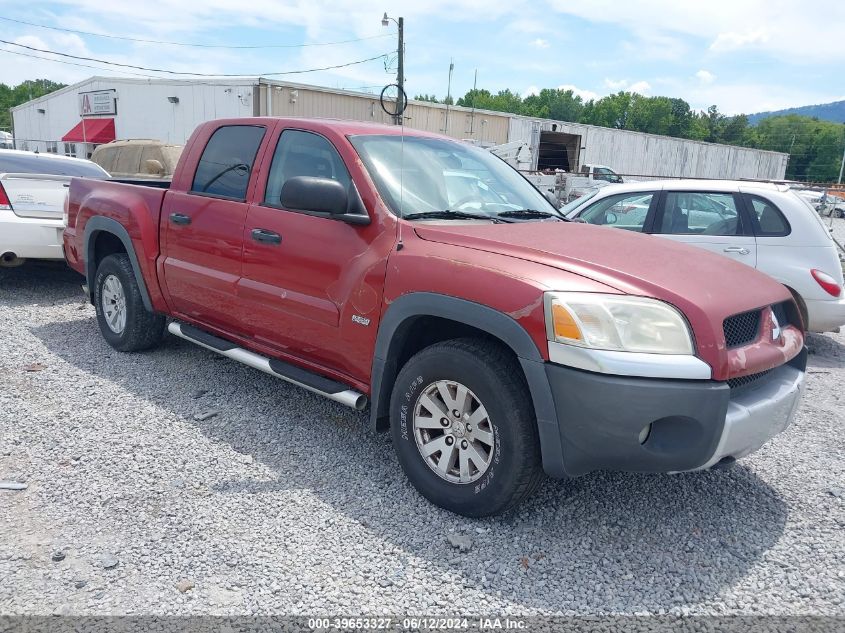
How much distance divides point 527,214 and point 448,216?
63cm

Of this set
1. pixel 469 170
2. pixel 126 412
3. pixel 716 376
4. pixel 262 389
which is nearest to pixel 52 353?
pixel 126 412

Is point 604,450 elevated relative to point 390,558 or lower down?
elevated

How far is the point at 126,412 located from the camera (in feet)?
13.9

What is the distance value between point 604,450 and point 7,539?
2573 mm

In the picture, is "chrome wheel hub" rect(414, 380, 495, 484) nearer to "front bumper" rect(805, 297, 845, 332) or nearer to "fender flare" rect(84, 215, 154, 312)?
"fender flare" rect(84, 215, 154, 312)

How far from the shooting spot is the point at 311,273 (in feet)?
12.0

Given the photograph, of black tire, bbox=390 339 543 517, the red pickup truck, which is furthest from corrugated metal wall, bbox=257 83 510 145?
black tire, bbox=390 339 543 517

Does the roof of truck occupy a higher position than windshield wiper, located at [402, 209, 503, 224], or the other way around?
the roof of truck

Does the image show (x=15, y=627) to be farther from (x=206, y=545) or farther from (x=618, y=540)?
(x=618, y=540)

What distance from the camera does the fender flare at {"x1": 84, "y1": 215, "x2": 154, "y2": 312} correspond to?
504 cm

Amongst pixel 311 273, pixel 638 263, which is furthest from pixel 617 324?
pixel 311 273

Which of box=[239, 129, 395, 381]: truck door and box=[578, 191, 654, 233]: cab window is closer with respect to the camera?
box=[239, 129, 395, 381]: truck door

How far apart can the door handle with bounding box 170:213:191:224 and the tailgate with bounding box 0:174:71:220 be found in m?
3.19

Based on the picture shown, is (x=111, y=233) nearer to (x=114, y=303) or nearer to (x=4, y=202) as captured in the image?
(x=114, y=303)
